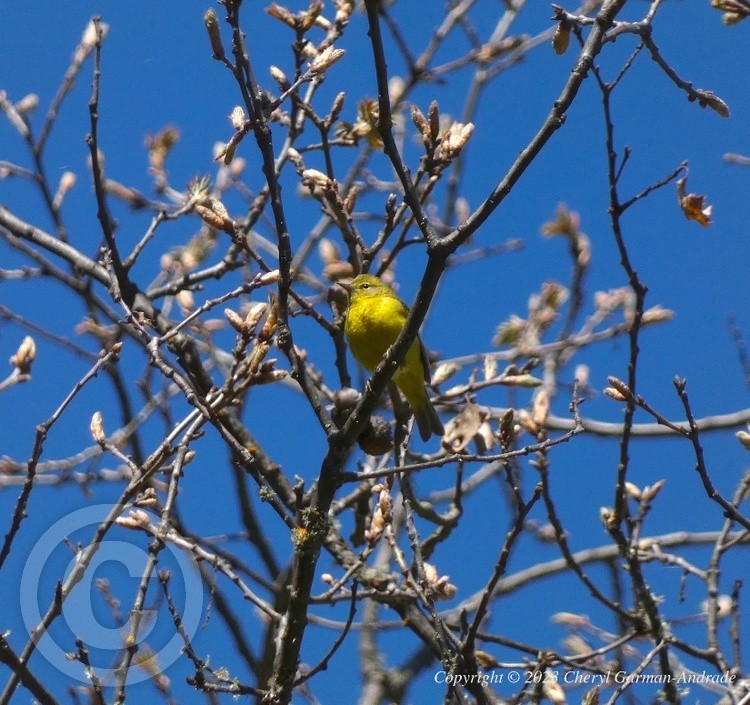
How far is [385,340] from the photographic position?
210 inches

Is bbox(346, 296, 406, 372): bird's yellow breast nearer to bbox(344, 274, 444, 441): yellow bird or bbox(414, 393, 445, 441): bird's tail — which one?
bbox(344, 274, 444, 441): yellow bird

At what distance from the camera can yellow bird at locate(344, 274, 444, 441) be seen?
17.2 ft

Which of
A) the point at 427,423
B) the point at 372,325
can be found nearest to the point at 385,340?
the point at 372,325

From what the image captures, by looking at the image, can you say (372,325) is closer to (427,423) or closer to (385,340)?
(385,340)

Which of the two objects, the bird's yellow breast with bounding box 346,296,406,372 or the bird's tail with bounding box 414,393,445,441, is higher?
the bird's yellow breast with bounding box 346,296,406,372

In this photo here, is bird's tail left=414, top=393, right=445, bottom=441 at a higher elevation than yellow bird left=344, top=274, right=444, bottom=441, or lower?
lower

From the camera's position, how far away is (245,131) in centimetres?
280

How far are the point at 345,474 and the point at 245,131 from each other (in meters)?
0.99

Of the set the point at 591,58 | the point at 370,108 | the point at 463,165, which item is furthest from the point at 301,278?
the point at 591,58

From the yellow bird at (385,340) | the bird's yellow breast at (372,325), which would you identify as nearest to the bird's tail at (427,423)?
the yellow bird at (385,340)

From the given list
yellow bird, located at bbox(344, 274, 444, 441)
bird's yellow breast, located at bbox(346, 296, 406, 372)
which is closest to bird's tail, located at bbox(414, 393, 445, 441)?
yellow bird, located at bbox(344, 274, 444, 441)

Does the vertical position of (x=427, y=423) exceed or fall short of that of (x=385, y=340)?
it falls short

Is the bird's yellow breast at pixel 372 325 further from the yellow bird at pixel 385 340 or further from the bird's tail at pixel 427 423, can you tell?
the bird's tail at pixel 427 423

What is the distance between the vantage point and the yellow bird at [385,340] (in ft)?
17.2
